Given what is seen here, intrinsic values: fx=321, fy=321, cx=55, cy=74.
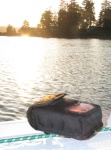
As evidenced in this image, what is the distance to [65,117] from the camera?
2.40 m

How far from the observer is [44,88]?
1833 cm

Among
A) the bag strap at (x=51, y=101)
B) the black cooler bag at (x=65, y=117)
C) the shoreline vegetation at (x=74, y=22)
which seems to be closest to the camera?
the black cooler bag at (x=65, y=117)

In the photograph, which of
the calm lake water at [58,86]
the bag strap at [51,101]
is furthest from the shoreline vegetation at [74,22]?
the bag strap at [51,101]

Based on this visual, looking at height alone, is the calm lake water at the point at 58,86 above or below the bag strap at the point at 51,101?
below

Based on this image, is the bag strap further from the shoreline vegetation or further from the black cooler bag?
the shoreline vegetation

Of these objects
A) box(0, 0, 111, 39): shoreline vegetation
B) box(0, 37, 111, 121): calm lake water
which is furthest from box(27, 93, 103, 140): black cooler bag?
box(0, 0, 111, 39): shoreline vegetation

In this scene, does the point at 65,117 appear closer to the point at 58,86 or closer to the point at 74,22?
the point at 58,86

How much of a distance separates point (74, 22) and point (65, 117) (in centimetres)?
7933

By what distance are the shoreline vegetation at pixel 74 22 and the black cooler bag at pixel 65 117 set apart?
6956 cm

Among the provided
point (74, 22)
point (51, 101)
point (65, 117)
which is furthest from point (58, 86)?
point (74, 22)

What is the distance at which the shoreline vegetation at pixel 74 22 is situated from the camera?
244 ft

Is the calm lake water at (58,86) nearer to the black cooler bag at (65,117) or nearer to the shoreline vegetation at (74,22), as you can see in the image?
the black cooler bag at (65,117)

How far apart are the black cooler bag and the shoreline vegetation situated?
69.6 metres

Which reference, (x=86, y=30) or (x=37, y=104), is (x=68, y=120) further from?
(x=86, y=30)
